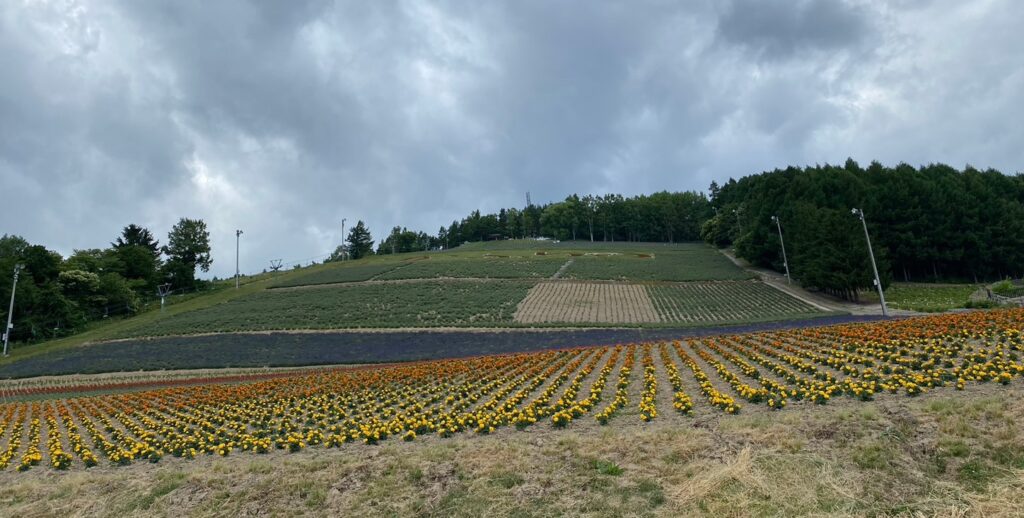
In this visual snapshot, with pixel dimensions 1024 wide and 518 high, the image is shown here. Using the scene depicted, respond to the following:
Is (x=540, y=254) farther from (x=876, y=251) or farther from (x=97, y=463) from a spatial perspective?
(x=97, y=463)

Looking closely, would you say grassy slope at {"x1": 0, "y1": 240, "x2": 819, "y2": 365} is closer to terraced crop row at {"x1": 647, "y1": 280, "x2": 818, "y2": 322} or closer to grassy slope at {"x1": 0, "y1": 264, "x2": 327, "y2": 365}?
grassy slope at {"x1": 0, "y1": 264, "x2": 327, "y2": 365}

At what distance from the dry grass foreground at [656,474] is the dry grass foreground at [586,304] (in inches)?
1232

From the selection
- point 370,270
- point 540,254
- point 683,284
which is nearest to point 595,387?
point 683,284

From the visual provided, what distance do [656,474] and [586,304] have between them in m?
40.8

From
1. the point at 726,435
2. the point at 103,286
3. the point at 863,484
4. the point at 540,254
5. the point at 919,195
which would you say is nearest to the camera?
the point at 863,484

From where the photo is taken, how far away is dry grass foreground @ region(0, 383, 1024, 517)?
6.61 meters

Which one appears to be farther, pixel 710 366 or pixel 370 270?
pixel 370 270

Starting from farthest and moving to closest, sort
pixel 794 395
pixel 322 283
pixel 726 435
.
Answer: pixel 322 283 → pixel 794 395 → pixel 726 435

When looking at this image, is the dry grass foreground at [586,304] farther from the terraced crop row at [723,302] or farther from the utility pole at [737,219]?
the utility pole at [737,219]

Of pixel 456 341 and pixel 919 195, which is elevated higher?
pixel 919 195

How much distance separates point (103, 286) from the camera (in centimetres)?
6150

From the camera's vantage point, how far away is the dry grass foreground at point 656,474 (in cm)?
661

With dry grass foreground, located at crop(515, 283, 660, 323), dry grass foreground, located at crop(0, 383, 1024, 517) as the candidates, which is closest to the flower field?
dry grass foreground, located at crop(0, 383, 1024, 517)

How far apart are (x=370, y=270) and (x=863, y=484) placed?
73.0 metres
